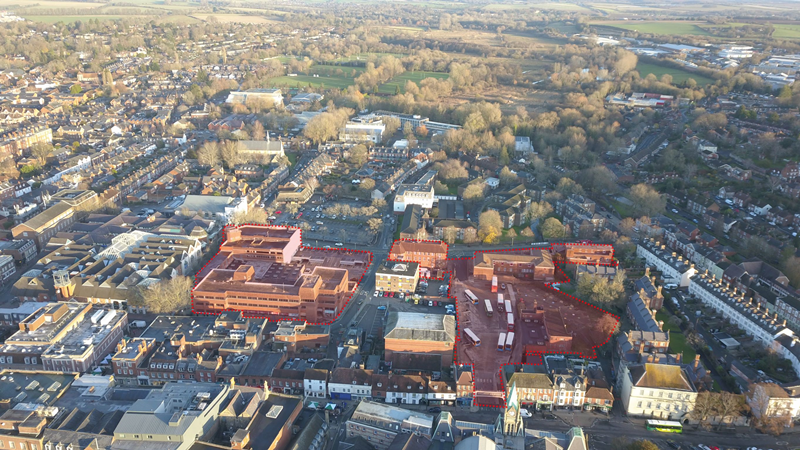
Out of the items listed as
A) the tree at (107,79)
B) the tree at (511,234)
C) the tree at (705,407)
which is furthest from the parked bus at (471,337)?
the tree at (107,79)

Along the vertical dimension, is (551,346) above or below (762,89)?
below

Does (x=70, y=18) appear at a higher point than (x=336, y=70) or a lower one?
higher

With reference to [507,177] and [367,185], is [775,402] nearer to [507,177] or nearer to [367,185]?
[507,177]

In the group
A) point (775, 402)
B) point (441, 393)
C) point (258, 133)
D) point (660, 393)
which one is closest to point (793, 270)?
point (775, 402)

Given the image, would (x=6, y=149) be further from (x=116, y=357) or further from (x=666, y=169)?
(x=666, y=169)

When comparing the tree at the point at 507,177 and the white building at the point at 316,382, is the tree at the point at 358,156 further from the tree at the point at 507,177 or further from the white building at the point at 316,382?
the white building at the point at 316,382

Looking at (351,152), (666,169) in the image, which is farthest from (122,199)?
(666,169)

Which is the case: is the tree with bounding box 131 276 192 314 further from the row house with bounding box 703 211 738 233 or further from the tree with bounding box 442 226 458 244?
the row house with bounding box 703 211 738 233
